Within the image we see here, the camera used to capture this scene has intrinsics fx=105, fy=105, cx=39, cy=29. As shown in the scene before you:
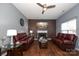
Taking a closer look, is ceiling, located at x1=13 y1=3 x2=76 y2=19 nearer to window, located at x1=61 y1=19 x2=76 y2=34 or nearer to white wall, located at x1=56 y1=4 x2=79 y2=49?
white wall, located at x1=56 y1=4 x2=79 y2=49

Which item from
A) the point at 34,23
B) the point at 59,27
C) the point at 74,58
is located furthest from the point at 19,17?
the point at 74,58

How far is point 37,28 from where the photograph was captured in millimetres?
2805

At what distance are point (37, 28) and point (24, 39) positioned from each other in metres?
0.49

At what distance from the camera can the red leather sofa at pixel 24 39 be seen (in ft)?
8.06

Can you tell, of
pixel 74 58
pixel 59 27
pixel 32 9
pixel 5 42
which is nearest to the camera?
pixel 74 58

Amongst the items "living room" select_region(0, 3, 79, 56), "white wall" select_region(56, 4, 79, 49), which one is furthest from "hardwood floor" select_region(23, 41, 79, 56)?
"white wall" select_region(56, 4, 79, 49)

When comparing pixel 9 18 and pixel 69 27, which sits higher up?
pixel 9 18

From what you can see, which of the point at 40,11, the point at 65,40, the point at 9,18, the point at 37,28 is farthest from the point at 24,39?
the point at 65,40

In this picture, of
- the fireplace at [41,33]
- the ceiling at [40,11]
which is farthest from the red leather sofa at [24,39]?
the ceiling at [40,11]

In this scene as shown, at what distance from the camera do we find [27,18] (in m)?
2.58

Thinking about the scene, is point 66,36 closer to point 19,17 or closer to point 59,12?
point 59,12

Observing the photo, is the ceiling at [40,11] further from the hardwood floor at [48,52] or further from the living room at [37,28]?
the hardwood floor at [48,52]

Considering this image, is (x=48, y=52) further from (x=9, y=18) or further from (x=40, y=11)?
(x=9, y=18)

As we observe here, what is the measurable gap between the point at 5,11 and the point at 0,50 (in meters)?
0.86
